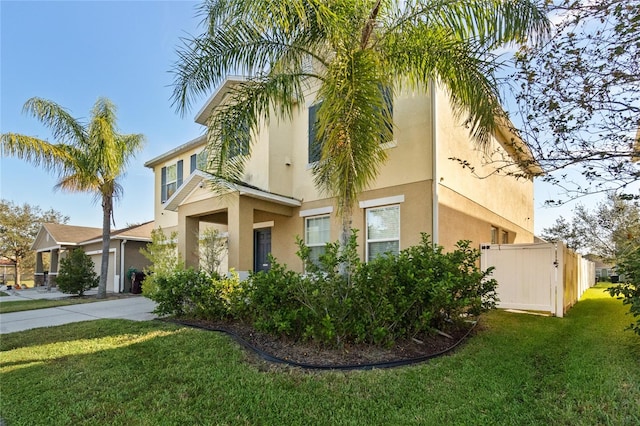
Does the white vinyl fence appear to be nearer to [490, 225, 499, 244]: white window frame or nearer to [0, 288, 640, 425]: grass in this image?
[0, 288, 640, 425]: grass

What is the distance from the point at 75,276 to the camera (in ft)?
53.1

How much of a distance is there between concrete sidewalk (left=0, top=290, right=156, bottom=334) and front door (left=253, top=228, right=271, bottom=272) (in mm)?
3754

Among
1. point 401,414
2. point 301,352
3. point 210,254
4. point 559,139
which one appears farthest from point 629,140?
point 210,254

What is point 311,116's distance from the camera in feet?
37.1

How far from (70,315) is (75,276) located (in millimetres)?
6803

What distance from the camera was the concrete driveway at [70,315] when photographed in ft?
30.5

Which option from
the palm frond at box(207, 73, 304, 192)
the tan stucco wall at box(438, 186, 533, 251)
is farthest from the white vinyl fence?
the palm frond at box(207, 73, 304, 192)

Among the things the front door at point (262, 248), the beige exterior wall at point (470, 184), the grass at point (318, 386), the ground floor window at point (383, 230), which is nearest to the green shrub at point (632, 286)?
the grass at point (318, 386)

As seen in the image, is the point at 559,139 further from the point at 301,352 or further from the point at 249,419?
the point at 249,419

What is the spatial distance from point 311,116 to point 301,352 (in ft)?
25.8

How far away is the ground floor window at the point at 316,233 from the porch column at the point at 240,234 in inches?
78.6

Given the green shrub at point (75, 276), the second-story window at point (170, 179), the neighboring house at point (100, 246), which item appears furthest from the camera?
the neighboring house at point (100, 246)

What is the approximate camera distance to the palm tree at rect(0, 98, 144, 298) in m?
13.5

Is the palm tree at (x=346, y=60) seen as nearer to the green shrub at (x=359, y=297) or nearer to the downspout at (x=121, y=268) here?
the green shrub at (x=359, y=297)
